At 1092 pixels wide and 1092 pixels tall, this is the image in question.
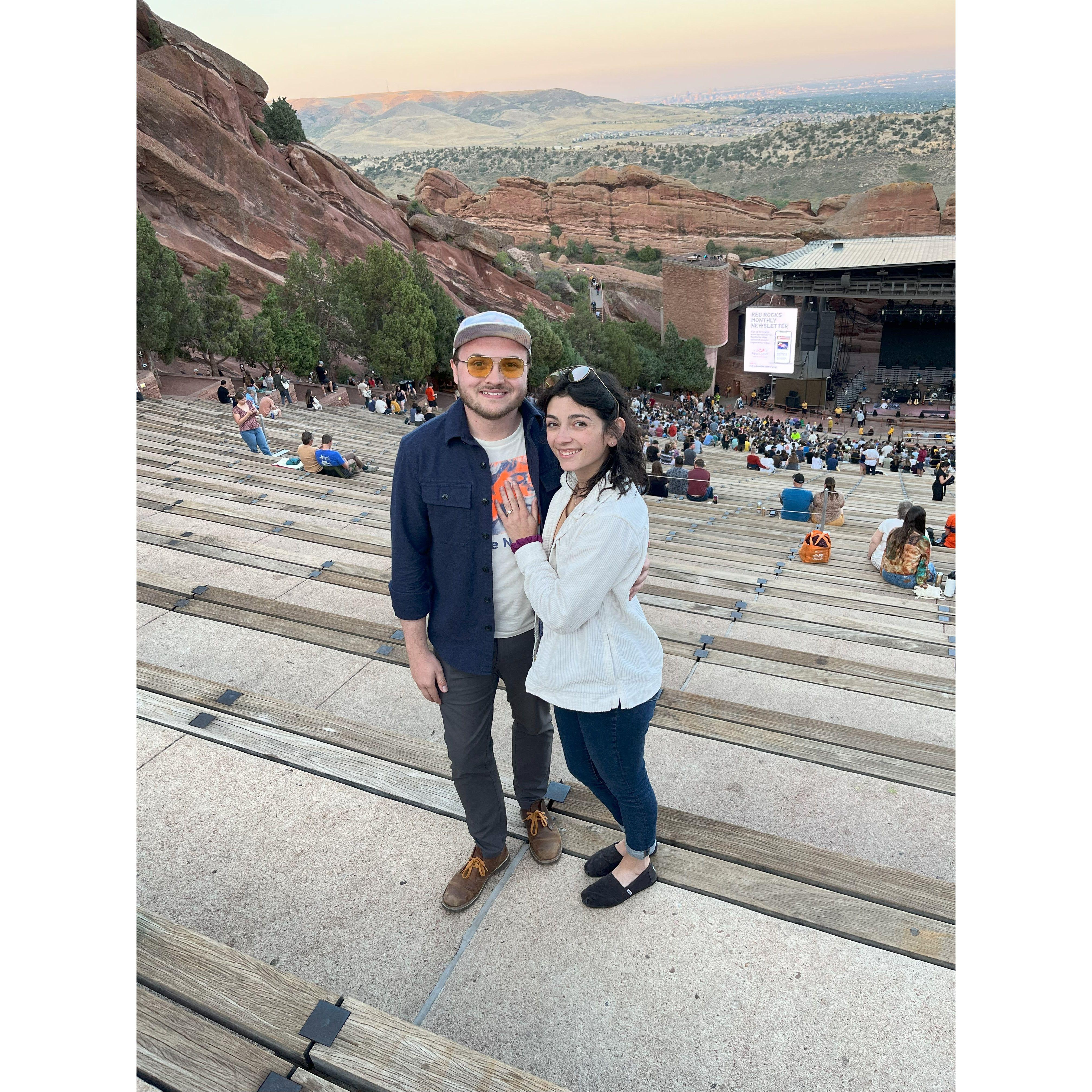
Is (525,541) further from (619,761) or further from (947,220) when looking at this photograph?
(947,220)

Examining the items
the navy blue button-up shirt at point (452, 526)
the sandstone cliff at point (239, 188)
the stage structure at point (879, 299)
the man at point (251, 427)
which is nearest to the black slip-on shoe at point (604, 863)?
the navy blue button-up shirt at point (452, 526)

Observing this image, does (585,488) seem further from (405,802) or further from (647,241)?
(647,241)

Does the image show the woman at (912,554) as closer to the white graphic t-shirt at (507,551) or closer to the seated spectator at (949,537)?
the seated spectator at (949,537)

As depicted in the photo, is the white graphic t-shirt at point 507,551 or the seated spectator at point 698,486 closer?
the white graphic t-shirt at point 507,551

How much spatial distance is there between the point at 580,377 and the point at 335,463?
866 cm

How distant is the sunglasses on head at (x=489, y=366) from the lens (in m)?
2.11

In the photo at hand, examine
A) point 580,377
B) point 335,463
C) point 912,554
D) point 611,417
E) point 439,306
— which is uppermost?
point 439,306

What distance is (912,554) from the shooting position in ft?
22.1

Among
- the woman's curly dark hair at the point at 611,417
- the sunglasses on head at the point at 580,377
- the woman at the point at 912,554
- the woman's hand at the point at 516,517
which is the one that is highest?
the sunglasses on head at the point at 580,377

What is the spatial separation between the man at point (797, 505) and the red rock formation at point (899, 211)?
5913 centimetres

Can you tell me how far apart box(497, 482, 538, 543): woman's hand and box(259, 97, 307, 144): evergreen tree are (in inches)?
1884

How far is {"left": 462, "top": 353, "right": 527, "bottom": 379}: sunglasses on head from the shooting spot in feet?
6.93

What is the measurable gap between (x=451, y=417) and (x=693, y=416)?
122 ft

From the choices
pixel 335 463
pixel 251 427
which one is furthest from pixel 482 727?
pixel 251 427
